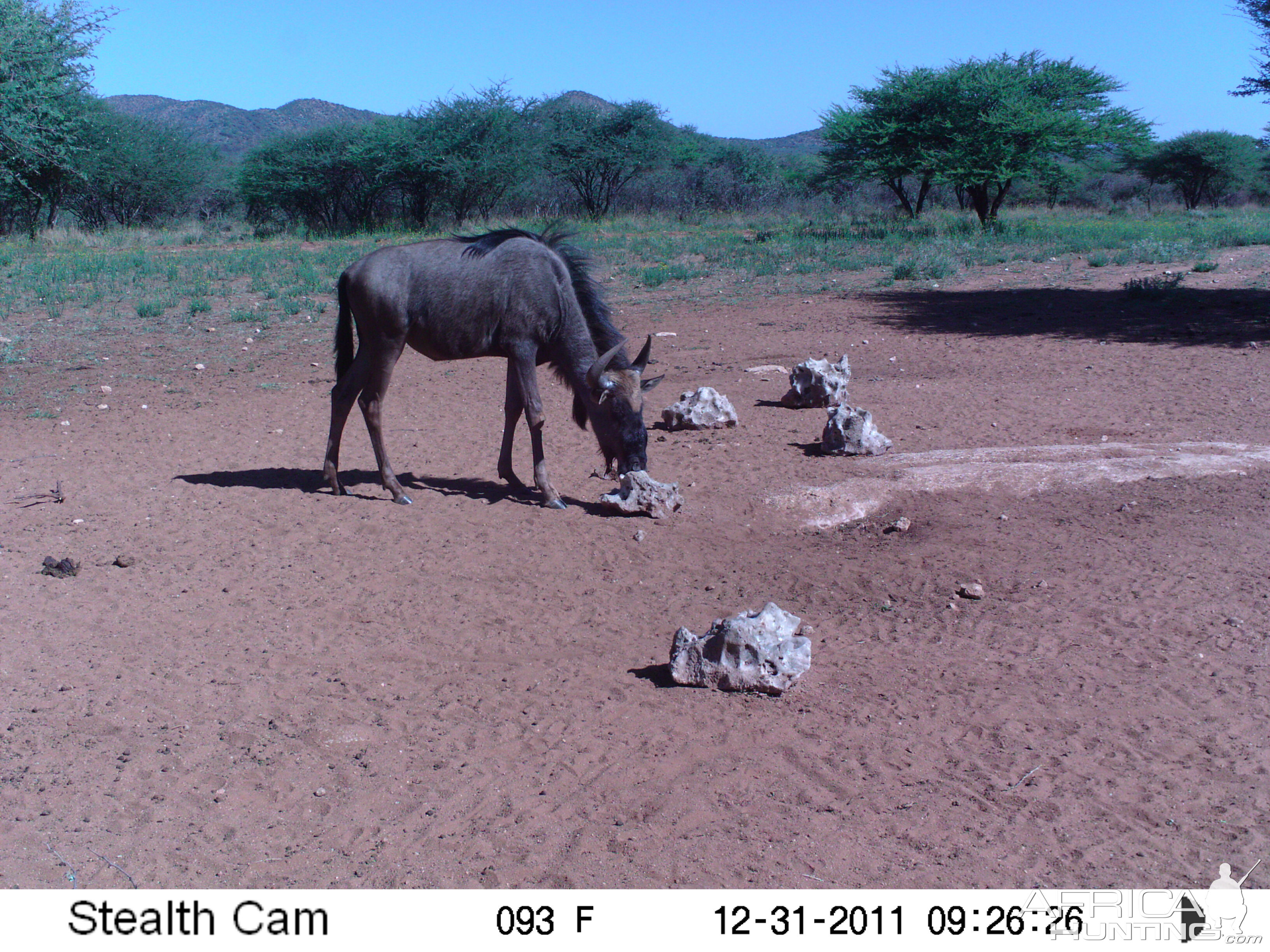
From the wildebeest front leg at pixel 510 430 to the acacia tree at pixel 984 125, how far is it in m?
21.4

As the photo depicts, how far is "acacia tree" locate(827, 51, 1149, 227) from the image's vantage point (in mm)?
25172

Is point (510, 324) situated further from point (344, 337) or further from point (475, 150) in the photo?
point (475, 150)

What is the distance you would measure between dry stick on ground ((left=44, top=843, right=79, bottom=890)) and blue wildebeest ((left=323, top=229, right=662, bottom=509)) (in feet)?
12.5

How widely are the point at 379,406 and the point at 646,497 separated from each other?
6.79ft

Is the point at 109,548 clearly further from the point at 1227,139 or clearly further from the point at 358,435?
the point at 1227,139

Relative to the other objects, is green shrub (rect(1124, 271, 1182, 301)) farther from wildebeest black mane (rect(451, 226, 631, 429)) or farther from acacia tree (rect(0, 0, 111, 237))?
acacia tree (rect(0, 0, 111, 237))

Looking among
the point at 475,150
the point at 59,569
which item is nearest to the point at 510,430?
the point at 59,569

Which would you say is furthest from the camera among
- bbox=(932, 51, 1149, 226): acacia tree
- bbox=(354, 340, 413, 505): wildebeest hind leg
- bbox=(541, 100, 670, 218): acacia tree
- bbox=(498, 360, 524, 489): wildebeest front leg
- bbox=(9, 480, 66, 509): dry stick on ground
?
bbox=(541, 100, 670, 218): acacia tree

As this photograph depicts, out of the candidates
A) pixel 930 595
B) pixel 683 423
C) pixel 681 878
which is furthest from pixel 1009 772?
pixel 683 423

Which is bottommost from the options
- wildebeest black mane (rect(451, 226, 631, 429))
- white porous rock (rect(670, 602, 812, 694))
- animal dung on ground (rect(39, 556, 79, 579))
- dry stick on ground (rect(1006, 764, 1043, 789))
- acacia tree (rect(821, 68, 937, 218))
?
animal dung on ground (rect(39, 556, 79, 579))

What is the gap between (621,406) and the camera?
21.3 ft

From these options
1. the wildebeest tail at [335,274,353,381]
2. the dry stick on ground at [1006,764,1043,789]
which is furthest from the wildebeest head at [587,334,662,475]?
the dry stick on ground at [1006,764,1043,789]

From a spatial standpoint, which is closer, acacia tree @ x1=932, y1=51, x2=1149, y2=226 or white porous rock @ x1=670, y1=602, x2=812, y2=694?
white porous rock @ x1=670, y1=602, x2=812, y2=694

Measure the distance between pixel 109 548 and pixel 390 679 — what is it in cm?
254
